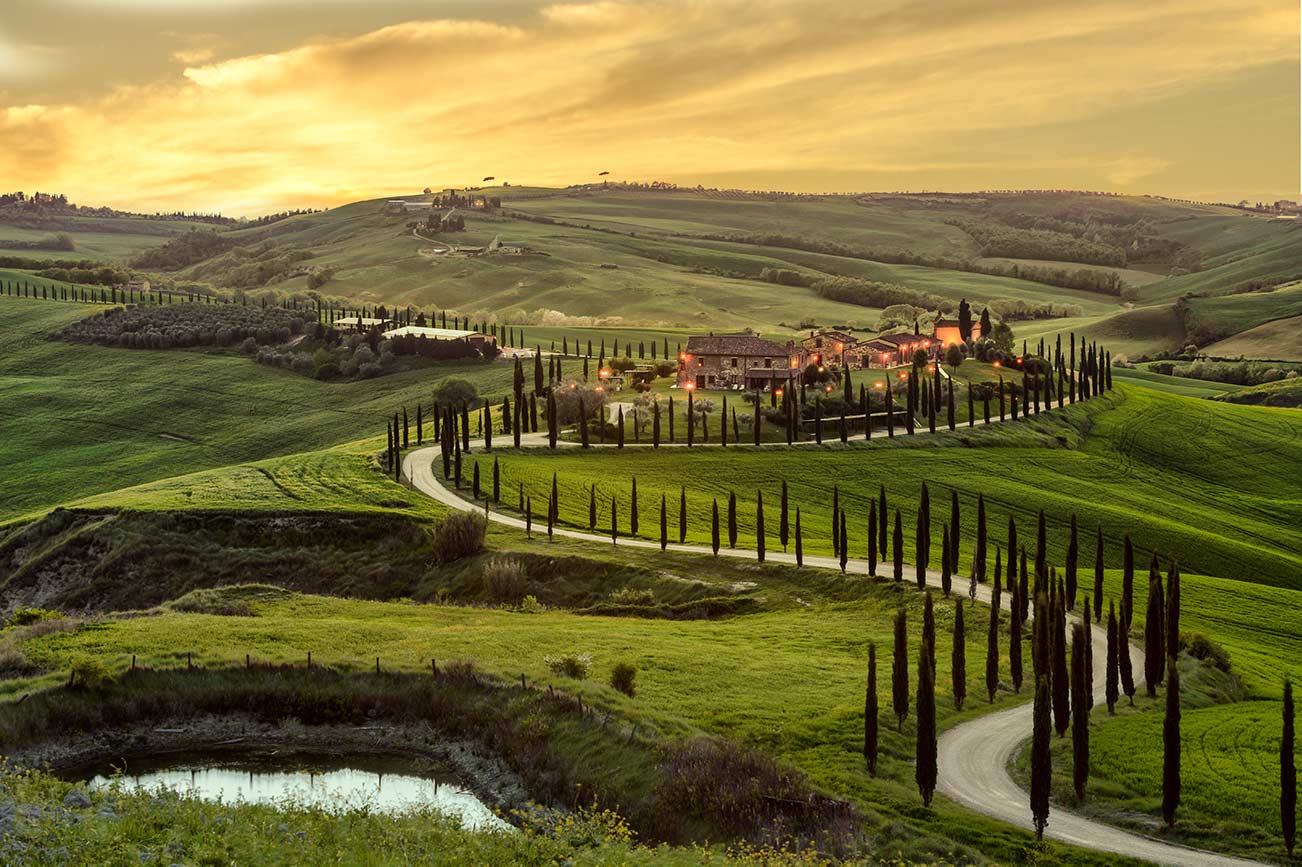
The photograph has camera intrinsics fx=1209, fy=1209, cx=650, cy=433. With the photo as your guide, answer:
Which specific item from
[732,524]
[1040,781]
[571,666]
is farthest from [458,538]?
[1040,781]

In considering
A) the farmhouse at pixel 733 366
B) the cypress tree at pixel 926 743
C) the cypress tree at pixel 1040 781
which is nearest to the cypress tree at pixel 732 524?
the cypress tree at pixel 926 743

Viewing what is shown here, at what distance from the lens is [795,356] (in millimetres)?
193625

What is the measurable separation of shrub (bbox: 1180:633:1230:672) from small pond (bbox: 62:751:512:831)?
44.7 meters

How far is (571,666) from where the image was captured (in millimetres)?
64750

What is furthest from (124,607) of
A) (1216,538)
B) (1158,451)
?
(1158,451)

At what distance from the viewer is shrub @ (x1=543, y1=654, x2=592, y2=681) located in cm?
6462

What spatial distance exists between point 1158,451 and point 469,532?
114 metres

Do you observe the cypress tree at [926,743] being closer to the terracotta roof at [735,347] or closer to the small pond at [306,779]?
the small pond at [306,779]

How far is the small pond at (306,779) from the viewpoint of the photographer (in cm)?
5481

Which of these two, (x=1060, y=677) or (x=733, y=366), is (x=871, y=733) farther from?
(x=733, y=366)

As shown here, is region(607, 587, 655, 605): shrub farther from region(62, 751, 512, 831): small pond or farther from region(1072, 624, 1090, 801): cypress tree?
region(1072, 624, 1090, 801): cypress tree

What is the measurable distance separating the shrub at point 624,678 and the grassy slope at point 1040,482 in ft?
155

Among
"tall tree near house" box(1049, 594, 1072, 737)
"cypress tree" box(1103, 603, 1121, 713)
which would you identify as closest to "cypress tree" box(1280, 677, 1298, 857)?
"tall tree near house" box(1049, 594, 1072, 737)

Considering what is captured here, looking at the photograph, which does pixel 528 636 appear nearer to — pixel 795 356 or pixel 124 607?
pixel 124 607
